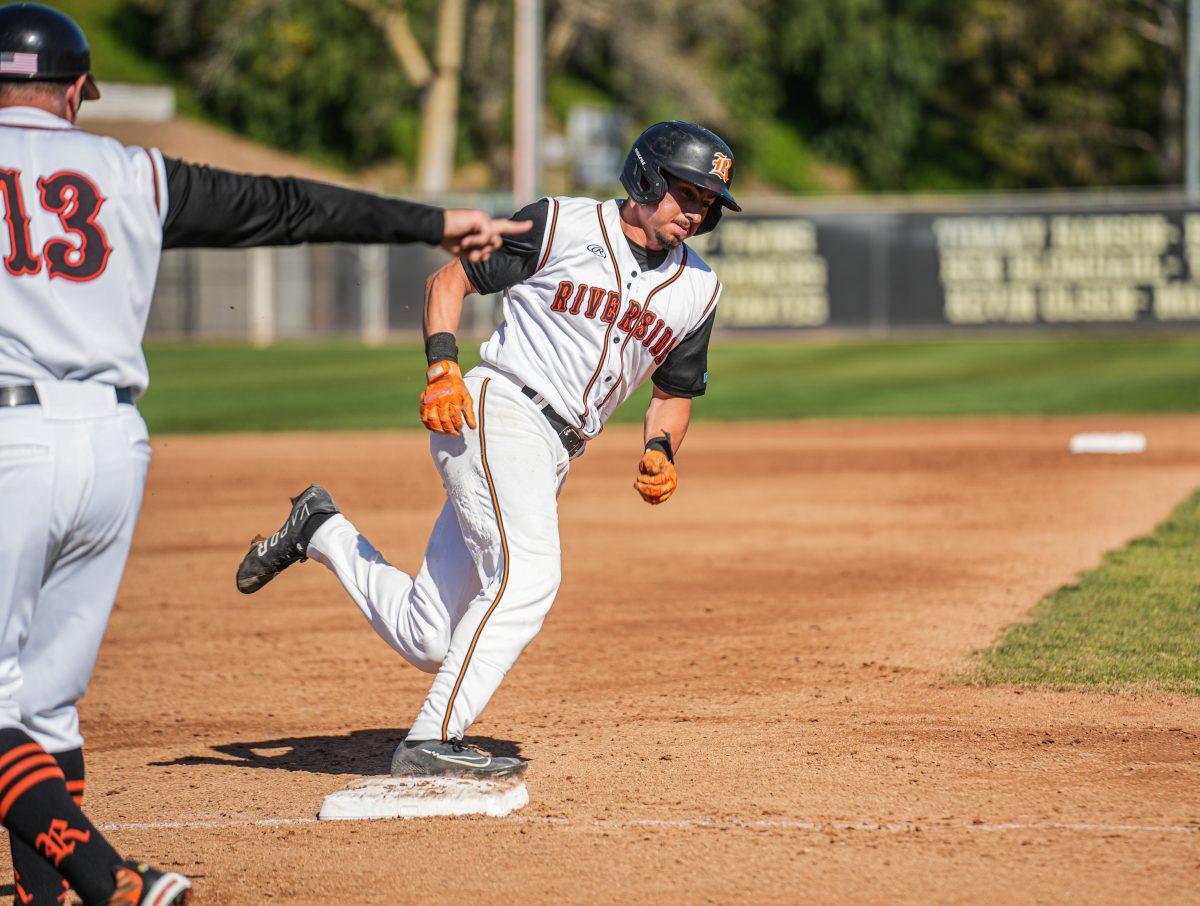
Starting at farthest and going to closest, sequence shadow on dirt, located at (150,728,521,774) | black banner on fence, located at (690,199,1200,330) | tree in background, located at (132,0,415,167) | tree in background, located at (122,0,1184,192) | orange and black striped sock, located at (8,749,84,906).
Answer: tree in background, located at (122,0,1184,192) → tree in background, located at (132,0,415,167) → black banner on fence, located at (690,199,1200,330) → shadow on dirt, located at (150,728,521,774) → orange and black striped sock, located at (8,749,84,906)

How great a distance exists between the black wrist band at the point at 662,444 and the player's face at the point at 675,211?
2.14 ft

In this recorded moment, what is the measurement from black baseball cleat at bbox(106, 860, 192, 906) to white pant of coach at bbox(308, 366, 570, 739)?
1.15 m

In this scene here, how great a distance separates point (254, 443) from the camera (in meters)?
15.2

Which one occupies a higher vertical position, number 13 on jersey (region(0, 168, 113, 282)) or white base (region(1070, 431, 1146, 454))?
number 13 on jersey (region(0, 168, 113, 282))

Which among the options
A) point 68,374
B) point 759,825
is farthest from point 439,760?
point 68,374

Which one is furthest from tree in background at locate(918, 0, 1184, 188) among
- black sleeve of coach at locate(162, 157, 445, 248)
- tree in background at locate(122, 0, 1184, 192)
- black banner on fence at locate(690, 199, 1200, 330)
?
black sleeve of coach at locate(162, 157, 445, 248)

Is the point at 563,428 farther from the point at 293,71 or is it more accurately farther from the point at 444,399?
the point at 293,71

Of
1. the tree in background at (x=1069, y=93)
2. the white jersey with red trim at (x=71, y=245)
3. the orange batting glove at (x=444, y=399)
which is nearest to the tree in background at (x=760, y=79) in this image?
the tree in background at (x=1069, y=93)

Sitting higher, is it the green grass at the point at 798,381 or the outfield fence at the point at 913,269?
the outfield fence at the point at 913,269

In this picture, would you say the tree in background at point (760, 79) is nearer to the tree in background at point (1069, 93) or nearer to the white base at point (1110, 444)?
the tree in background at point (1069, 93)

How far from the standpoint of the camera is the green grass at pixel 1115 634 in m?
6.16

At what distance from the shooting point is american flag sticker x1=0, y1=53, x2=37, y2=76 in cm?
358

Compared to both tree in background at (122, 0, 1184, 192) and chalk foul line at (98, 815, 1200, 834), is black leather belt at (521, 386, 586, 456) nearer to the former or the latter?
chalk foul line at (98, 815, 1200, 834)

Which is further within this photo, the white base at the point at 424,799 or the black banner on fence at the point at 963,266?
the black banner on fence at the point at 963,266
